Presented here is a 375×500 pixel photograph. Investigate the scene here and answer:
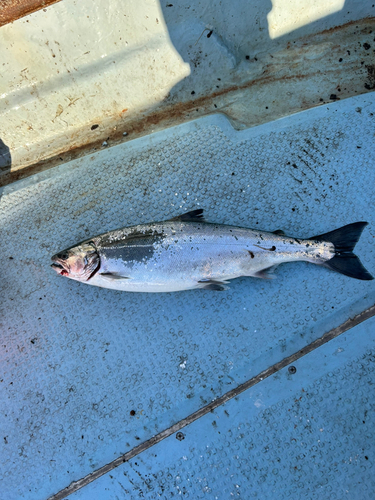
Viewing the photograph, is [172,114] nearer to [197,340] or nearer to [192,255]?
[192,255]

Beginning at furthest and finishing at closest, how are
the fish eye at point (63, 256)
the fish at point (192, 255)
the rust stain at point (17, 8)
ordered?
the rust stain at point (17, 8), the fish eye at point (63, 256), the fish at point (192, 255)

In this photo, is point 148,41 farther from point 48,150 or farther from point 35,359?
point 35,359

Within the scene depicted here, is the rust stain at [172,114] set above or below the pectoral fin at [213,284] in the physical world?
above

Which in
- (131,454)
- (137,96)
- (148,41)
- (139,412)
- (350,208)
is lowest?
(131,454)

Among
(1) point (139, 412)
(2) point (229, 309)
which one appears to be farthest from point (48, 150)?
(1) point (139, 412)

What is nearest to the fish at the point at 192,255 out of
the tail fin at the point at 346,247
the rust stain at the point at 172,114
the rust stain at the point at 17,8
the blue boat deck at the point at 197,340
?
A: the tail fin at the point at 346,247

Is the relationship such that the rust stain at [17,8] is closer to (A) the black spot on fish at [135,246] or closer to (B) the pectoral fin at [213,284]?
(A) the black spot on fish at [135,246]
